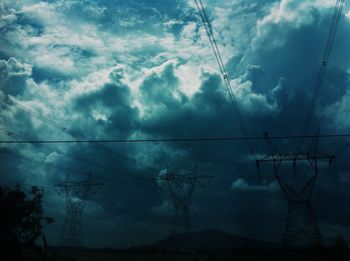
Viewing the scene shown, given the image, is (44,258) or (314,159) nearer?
(314,159)

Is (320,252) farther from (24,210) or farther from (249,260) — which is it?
(24,210)

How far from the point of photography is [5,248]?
47.9 metres

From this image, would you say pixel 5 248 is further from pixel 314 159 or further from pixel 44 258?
pixel 314 159

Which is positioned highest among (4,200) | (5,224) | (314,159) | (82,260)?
(314,159)

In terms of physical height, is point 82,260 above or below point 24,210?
below

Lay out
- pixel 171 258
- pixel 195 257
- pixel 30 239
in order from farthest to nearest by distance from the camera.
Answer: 1. pixel 171 258
2. pixel 195 257
3. pixel 30 239

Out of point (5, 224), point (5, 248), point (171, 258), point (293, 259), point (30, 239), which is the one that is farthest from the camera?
point (171, 258)

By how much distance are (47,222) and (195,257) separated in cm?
2886

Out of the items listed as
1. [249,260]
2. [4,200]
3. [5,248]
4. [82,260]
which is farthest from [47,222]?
[249,260]

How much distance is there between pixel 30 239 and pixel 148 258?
36200mm

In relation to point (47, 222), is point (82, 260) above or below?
below

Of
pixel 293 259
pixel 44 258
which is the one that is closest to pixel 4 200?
pixel 44 258

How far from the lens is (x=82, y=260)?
87250 mm

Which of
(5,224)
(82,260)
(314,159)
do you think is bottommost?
(82,260)
